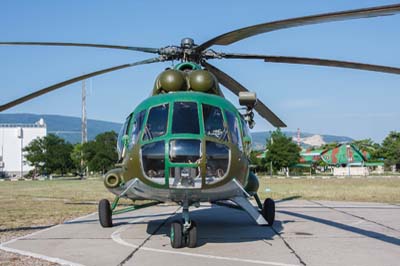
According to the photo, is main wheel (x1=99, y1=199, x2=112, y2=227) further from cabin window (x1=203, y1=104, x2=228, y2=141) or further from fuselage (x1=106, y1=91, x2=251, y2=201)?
cabin window (x1=203, y1=104, x2=228, y2=141)

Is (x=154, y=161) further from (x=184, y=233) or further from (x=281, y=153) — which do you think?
(x=281, y=153)

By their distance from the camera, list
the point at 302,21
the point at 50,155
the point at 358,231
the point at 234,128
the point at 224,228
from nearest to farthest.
Result: the point at 302,21
the point at 234,128
the point at 358,231
the point at 224,228
the point at 50,155

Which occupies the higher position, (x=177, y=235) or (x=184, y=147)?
(x=184, y=147)

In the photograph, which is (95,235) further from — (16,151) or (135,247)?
(16,151)

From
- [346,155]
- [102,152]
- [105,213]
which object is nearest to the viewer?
[105,213]

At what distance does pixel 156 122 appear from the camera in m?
8.22

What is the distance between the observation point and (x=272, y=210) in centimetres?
1151

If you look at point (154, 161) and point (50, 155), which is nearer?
point (154, 161)

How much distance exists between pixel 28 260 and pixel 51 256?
41cm

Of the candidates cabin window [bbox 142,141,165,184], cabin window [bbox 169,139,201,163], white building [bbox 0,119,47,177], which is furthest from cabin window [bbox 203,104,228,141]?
white building [bbox 0,119,47,177]

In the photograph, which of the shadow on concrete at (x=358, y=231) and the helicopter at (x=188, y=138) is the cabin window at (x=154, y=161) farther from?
the shadow on concrete at (x=358, y=231)

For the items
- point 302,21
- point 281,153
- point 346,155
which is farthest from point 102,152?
point 302,21

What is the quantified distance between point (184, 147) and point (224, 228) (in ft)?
13.5

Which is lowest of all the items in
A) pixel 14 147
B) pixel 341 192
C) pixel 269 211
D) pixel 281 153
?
pixel 341 192
